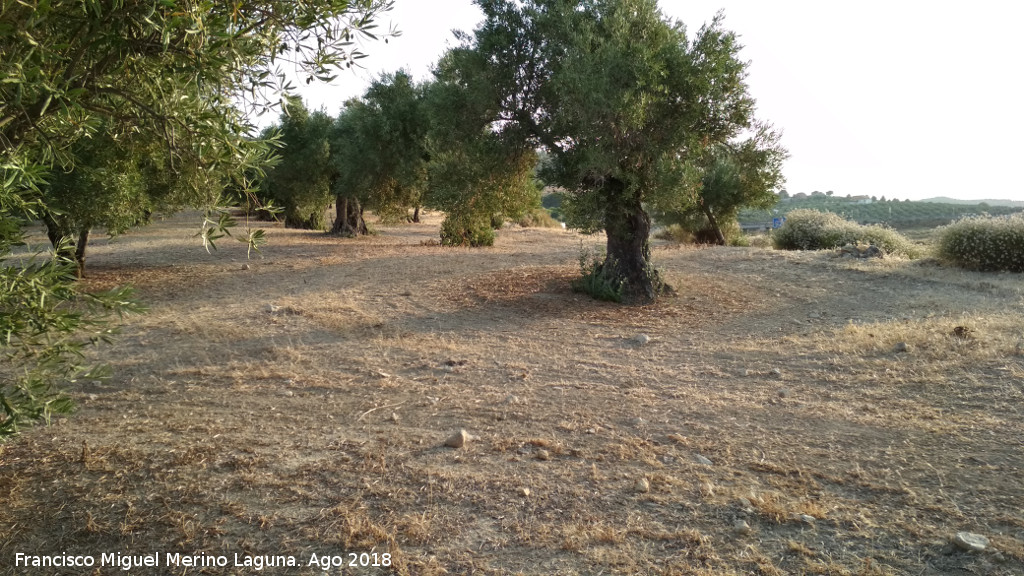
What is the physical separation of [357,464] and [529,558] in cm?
161

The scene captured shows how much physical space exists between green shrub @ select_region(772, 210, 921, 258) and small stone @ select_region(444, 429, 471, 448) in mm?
16708

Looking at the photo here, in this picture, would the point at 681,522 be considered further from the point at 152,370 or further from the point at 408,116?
the point at 408,116

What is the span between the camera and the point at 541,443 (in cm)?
488

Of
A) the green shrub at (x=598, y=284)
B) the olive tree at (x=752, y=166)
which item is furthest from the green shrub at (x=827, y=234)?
the green shrub at (x=598, y=284)

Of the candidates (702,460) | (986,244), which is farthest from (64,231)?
(986,244)

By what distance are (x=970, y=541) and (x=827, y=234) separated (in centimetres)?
1791

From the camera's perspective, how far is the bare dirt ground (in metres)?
3.54

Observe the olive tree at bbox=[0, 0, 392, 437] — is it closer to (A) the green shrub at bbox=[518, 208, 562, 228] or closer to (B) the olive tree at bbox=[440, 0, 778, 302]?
(B) the olive tree at bbox=[440, 0, 778, 302]

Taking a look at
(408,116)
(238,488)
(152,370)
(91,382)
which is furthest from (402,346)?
(408,116)

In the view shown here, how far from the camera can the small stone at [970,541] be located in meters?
3.40

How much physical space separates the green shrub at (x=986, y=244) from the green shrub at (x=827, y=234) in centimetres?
315

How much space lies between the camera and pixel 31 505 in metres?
3.94

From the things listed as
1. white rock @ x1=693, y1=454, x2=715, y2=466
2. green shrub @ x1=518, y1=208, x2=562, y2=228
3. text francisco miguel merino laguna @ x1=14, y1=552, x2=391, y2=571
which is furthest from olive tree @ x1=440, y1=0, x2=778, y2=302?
green shrub @ x1=518, y1=208, x2=562, y2=228

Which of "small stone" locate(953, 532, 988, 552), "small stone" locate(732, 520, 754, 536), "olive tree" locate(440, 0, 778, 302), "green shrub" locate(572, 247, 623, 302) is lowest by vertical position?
"small stone" locate(732, 520, 754, 536)
